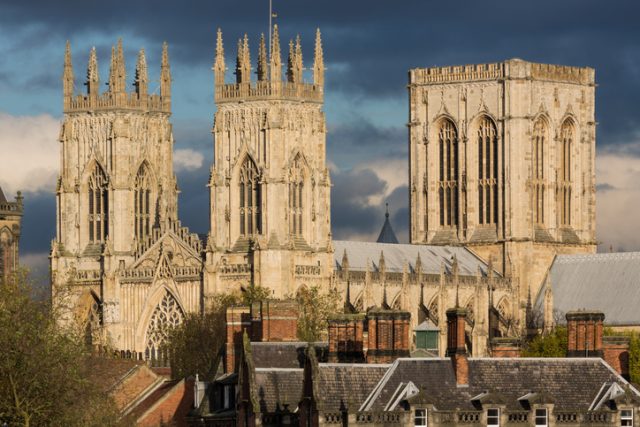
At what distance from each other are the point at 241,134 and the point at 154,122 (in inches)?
397

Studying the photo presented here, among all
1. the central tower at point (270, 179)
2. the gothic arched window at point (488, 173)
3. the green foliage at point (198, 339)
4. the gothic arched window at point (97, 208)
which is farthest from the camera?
the gothic arched window at point (488, 173)

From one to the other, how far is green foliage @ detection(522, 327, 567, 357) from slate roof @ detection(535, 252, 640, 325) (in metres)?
20.4

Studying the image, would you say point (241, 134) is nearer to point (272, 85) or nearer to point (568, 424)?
point (272, 85)

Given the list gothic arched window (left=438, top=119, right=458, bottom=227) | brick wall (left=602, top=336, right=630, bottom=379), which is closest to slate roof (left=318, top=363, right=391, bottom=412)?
brick wall (left=602, top=336, right=630, bottom=379)

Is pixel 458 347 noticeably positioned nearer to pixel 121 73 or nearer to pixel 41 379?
pixel 41 379

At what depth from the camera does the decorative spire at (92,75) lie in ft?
529

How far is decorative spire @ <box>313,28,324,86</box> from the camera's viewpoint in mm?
153250

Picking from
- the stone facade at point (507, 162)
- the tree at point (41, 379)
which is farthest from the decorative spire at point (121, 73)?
the tree at point (41, 379)

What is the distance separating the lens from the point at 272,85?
151375 millimetres

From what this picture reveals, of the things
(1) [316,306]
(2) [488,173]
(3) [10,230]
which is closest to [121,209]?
(3) [10,230]

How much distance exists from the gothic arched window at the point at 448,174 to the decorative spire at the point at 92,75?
2345 cm

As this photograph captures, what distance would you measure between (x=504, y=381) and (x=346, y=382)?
14.9ft

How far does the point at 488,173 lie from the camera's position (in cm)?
17075

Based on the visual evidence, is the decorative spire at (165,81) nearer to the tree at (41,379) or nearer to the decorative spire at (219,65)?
the decorative spire at (219,65)
